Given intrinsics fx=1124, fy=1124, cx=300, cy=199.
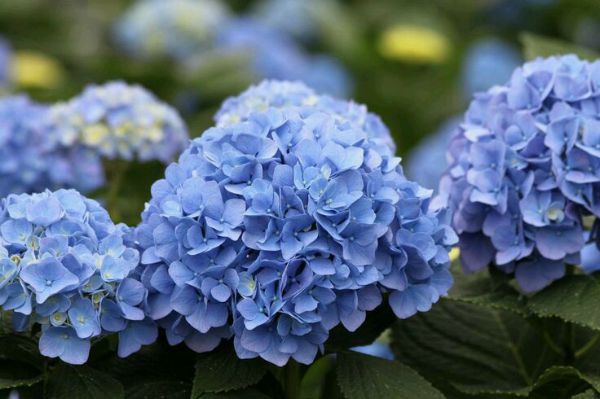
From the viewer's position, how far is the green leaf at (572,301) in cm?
155

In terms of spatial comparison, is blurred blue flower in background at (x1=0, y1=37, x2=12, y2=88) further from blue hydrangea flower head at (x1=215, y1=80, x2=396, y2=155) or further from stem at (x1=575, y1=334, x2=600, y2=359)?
stem at (x1=575, y1=334, x2=600, y2=359)

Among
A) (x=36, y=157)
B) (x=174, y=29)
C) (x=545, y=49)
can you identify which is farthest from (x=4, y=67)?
(x=545, y=49)

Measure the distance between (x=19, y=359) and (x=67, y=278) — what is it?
0.20 m

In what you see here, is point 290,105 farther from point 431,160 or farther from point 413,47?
point 413,47

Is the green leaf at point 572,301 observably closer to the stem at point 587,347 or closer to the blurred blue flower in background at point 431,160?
the stem at point 587,347

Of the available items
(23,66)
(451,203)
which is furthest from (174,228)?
(23,66)

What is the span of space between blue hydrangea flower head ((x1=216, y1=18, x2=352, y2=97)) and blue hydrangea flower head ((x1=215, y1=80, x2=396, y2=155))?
82.0 inches

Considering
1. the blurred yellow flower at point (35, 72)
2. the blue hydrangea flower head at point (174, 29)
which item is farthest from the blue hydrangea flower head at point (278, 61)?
the blurred yellow flower at point (35, 72)

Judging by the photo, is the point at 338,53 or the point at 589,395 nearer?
the point at 589,395

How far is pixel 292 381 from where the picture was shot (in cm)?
159

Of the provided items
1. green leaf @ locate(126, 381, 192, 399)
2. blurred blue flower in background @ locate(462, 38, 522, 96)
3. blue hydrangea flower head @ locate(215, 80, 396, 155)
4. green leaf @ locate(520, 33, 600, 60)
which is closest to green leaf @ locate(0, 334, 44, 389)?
green leaf @ locate(126, 381, 192, 399)

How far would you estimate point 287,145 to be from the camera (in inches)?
58.9

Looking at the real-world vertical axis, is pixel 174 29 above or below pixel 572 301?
below

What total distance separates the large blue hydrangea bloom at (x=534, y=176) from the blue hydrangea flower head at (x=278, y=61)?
2282 mm
